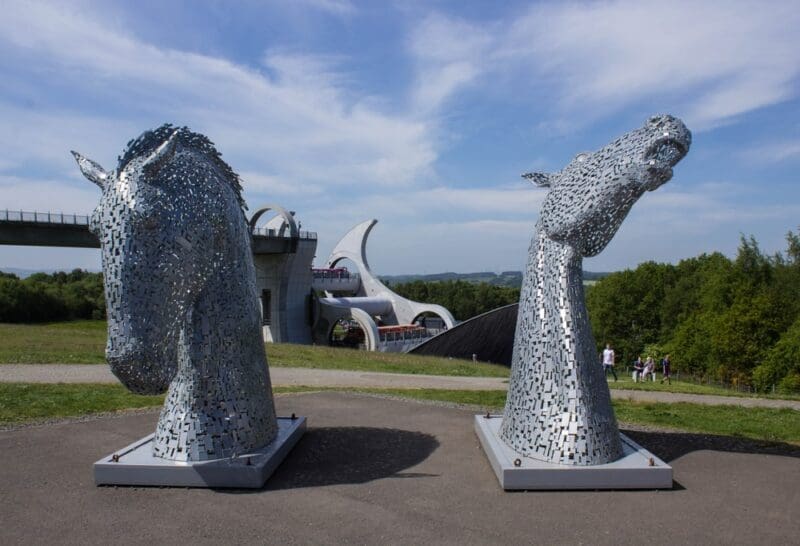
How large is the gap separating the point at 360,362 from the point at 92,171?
52.9 feet

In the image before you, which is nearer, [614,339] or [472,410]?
[472,410]

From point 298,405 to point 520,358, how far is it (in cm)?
524

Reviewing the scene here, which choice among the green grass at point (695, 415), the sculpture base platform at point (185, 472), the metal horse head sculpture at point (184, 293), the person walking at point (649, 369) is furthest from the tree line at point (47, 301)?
the metal horse head sculpture at point (184, 293)

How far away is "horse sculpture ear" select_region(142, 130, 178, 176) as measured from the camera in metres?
5.34

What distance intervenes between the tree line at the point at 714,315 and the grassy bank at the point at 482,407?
56.0 feet

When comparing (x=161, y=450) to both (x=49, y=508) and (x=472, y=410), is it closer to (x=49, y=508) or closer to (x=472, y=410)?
(x=49, y=508)

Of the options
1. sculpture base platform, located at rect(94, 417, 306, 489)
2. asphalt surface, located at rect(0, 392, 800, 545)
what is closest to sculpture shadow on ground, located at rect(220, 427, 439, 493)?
asphalt surface, located at rect(0, 392, 800, 545)

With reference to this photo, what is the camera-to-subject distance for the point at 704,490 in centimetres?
619

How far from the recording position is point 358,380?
16141 millimetres

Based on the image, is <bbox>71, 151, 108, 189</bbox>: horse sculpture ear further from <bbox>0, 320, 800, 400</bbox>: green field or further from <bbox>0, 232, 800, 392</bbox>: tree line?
<bbox>0, 232, 800, 392</bbox>: tree line

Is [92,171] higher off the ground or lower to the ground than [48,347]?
higher

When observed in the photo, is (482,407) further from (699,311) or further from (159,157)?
(699,311)

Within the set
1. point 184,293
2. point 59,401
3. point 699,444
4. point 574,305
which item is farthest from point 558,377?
point 59,401

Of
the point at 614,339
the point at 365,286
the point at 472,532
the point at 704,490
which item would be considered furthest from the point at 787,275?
the point at 472,532
